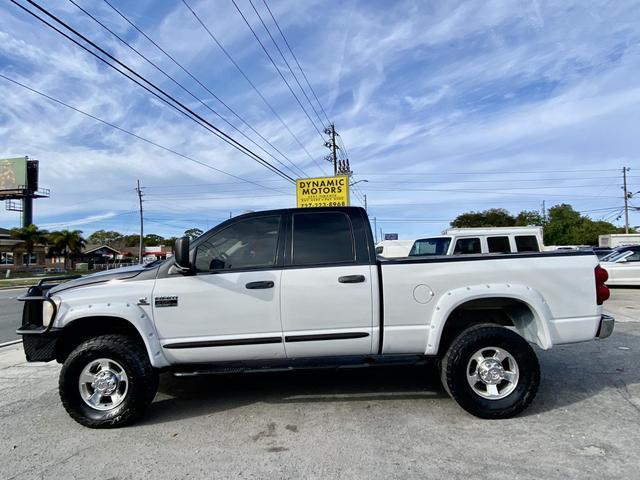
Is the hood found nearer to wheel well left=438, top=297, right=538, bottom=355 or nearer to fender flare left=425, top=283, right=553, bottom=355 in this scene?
fender flare left=425, top=283, right=553, bottom=355

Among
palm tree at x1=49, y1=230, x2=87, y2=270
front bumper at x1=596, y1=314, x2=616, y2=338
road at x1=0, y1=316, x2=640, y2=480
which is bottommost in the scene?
road at x1=0, y1=316, x2=640, y2=480

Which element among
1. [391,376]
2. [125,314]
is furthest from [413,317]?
[125,314]

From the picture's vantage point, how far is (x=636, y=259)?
15.0 metres

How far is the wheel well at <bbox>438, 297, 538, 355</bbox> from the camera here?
4.25m

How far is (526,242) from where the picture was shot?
11977 mm

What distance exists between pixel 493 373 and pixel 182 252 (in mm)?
3016

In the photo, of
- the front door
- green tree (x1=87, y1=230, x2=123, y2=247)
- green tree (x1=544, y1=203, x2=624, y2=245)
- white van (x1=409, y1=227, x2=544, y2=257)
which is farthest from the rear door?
green tree (x1=87, y1=230, x2=123, y2=247)

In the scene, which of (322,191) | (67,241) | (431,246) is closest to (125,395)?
(431,246)

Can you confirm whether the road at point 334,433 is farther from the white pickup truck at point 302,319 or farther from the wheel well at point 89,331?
the wheel well at point 89,331

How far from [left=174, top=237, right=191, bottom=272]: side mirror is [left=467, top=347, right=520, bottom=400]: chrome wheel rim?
273 centimetres

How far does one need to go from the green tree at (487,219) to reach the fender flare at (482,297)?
2979 inches

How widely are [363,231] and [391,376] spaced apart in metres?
2.01

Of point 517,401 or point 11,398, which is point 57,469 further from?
point 517,401

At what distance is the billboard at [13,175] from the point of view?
60656 mm
